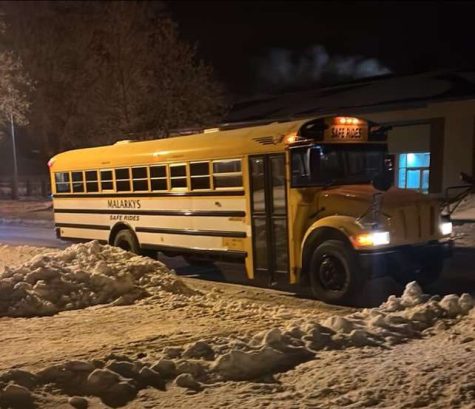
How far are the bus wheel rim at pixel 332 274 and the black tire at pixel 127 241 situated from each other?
5073mm

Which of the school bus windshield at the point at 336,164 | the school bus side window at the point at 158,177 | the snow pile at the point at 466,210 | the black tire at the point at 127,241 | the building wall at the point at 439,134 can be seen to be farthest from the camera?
the building wall at the point at 439,134

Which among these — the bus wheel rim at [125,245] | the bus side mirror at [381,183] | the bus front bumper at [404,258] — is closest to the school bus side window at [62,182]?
the bus wheel rim at [125,245]

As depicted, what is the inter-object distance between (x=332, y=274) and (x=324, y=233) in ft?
2.02

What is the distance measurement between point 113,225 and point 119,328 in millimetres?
6487

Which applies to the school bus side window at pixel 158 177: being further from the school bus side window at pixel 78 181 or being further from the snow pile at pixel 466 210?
the snow pile at pixel 466 210

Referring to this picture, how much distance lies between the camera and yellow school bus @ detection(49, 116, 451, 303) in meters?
8.84

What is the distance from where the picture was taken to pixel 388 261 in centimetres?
877

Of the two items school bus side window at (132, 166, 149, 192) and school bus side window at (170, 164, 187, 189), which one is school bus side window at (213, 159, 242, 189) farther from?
school bus side window at (132, 166, 149, 192)

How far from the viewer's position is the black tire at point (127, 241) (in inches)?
511

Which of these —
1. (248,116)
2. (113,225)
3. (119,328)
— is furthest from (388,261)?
(248,116)

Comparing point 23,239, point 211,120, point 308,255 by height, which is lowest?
point 23,239

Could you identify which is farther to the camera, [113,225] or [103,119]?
[103,119]

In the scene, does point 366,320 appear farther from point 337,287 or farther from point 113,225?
point 113,225

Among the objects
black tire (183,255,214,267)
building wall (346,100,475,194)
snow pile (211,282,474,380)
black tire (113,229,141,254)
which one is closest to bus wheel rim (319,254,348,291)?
snow pile (211,282,474,380)
